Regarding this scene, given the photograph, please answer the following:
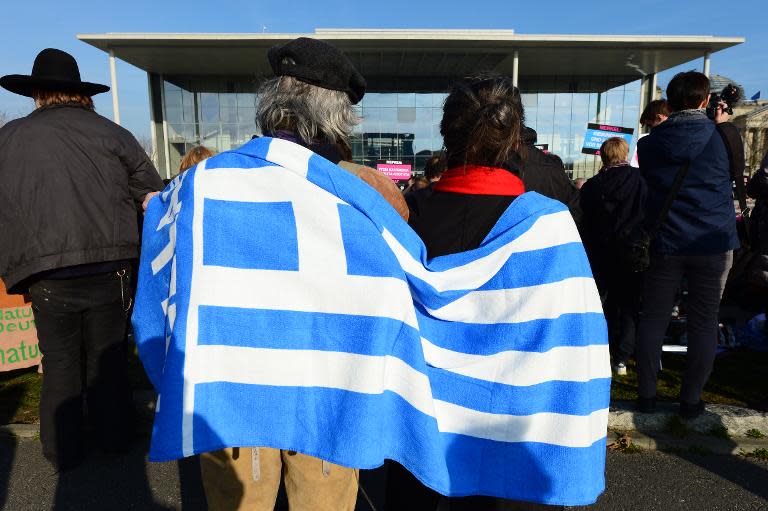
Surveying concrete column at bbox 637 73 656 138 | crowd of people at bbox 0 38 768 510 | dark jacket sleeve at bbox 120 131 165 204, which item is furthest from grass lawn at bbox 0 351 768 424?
concrete column at bbox 637 73 656 138

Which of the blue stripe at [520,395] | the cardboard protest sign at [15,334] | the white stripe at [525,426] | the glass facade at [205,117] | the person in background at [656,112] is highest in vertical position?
the glass facade at [205,117]

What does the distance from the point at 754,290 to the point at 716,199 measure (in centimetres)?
329

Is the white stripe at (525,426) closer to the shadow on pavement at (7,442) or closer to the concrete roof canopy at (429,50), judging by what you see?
the shadow on pavement at (7,442)

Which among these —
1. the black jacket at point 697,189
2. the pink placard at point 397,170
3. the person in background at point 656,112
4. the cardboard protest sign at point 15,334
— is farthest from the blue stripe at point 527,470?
the pink placard at point 397,170

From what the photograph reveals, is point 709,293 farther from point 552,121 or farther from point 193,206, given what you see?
point 552,121

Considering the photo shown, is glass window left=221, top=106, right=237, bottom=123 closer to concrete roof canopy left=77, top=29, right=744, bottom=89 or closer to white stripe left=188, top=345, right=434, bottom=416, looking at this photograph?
concrete roof canopy left=77, top=29, right=744, bottom=89

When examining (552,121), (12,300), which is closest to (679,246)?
(12,300)

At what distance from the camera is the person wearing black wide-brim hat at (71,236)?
275 centimetres

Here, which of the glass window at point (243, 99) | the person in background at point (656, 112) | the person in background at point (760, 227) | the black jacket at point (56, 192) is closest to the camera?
the black jacket at point (56, 192)

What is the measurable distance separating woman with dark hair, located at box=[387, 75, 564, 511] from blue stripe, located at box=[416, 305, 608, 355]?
24 cm

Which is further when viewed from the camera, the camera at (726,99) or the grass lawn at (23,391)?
the grass lawn at (23,391)

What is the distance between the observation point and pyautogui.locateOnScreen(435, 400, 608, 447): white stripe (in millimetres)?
1430

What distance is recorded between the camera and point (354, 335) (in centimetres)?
139

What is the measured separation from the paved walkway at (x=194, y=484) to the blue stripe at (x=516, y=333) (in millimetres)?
1611
